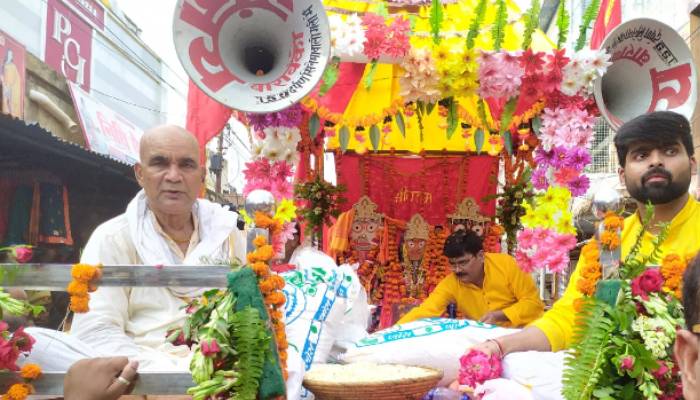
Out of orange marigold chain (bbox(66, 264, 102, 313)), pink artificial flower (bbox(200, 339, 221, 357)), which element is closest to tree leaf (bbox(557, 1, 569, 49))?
pink artificial flower (bbox(200, 339, 221, 357))

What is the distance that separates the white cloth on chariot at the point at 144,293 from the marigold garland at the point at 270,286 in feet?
1.12

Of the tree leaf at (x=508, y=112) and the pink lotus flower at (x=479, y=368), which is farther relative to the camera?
the tree leaf at (x=508, y=112)

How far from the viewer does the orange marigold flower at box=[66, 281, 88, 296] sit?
2045mm

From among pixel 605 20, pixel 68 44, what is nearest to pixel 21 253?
pixel 605 20

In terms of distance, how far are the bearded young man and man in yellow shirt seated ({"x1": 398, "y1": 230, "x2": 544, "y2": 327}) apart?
80.5 inches

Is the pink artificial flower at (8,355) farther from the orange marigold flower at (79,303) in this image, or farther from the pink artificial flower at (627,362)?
the pink artificial flower at (627,362)

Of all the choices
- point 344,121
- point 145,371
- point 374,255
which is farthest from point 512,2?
point 145,371

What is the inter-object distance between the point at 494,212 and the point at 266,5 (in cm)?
414

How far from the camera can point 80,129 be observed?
1092 centimetres

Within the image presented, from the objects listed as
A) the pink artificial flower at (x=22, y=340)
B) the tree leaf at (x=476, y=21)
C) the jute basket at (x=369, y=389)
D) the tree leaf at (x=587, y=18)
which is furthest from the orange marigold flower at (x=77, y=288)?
the tree leaf at (x=587, y=18)

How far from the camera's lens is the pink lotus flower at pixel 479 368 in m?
2.65

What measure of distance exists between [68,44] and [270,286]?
12.8 m

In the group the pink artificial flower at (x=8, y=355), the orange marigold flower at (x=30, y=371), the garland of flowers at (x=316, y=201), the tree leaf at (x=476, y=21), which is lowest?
the orange marigold flower at (x=30, y=371)

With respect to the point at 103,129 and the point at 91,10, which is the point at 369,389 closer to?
the point at 103,129
